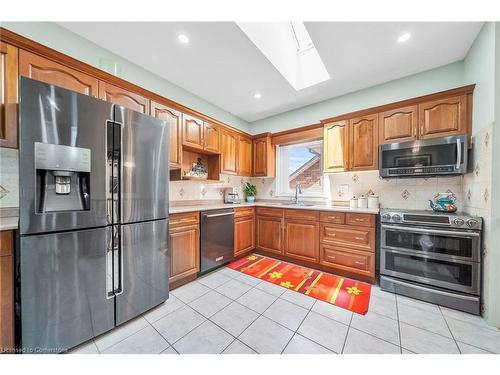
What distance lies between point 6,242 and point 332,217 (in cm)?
286

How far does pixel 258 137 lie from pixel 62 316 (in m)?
3.31

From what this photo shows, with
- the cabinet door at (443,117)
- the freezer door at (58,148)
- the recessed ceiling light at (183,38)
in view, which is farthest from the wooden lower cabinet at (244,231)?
the cabinet door at (443,117)

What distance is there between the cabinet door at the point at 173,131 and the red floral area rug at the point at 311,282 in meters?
1.69

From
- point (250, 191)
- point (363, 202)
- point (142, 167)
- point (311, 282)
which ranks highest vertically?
point (142, 167)

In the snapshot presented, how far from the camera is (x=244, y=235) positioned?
3033 millimetres

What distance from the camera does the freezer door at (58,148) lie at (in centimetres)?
112

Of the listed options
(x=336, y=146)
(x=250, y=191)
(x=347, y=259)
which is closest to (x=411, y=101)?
(x=336, y=146)

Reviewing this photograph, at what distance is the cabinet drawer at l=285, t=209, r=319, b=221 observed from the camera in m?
2.59

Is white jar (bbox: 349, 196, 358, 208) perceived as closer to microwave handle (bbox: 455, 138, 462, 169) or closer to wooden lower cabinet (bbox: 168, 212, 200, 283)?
microwave handle (bbox: 455, 138, 462, 169)

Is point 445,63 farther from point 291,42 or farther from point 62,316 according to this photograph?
point 62,316

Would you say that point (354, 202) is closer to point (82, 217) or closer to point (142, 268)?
point (142, 268)

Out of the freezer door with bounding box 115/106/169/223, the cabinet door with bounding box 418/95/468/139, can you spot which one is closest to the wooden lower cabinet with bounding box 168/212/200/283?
the freezer door with bounding box 115/106/169/223
